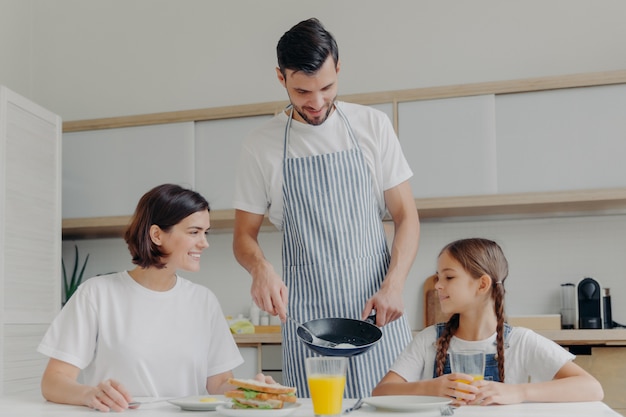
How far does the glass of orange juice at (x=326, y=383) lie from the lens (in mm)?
1397

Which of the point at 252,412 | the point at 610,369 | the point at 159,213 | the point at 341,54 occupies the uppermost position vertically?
the point at 341,54

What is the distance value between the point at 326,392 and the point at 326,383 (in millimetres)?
16

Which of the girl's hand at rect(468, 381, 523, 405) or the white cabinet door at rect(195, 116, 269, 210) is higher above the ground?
the white cabinet door at rect(195, 116, 269, 210)

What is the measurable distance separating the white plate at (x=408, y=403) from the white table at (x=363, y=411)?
0.5 inches

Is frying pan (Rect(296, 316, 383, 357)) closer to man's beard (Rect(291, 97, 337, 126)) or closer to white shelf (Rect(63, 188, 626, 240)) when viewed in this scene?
man's beard (Rect(291, 97, 337, 126))

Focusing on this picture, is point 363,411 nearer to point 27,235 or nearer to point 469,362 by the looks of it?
point 469,362

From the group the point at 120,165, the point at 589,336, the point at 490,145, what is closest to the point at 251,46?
the point at 120,165

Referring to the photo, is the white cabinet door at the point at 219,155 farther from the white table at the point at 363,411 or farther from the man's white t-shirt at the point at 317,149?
the white table at the point at 363,411

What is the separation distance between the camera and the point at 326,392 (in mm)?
1396

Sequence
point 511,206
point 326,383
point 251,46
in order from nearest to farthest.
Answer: point 326,383 < point 511,206 < point 251,46

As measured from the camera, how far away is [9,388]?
3754mm

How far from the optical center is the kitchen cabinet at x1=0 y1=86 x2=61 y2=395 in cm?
380

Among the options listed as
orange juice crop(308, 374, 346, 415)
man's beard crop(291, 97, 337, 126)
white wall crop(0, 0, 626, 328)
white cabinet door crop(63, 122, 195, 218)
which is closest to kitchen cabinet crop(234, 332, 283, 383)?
white wall crop(0, 0, 626, 328)

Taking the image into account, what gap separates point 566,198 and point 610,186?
21 cm
